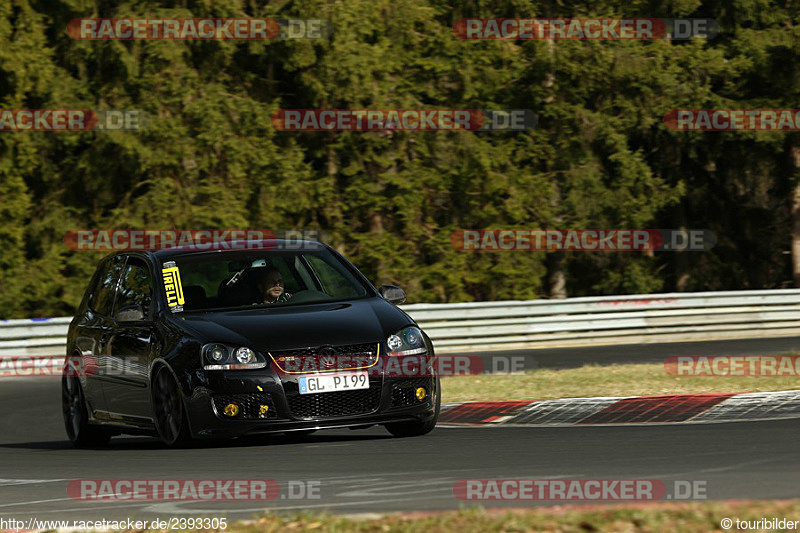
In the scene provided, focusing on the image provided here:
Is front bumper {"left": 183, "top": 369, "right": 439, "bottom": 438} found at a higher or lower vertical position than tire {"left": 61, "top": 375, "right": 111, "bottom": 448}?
higher

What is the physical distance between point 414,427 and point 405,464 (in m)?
1.74

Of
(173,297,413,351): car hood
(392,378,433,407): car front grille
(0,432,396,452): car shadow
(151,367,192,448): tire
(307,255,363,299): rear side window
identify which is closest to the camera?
(173,297,413,351): car hood

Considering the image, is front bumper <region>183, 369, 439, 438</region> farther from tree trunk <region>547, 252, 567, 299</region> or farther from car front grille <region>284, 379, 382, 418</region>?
tree trunk <region>547, 252, 567, 299</region>

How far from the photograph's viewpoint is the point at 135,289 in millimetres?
Answer: 11094

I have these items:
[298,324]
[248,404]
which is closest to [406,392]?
[298,324]

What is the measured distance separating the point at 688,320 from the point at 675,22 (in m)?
8.46

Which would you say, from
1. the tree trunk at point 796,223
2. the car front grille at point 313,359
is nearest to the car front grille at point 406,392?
the car front grille at point 313,359

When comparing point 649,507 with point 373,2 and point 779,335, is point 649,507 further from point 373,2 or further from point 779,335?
point 373,2

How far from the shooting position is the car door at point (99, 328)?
1122 cm

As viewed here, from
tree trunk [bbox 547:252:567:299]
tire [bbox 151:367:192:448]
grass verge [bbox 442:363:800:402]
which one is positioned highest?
tire [bbox 151:367:192:448]

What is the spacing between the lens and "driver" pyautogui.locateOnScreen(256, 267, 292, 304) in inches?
419

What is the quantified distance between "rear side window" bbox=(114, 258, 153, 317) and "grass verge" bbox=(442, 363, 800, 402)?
3.75 m

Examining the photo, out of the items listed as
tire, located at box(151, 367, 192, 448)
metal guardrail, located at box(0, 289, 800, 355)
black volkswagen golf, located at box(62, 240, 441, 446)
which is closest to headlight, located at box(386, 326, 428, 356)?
black volkswagen golf, located at box(62, 240, 441, 446)

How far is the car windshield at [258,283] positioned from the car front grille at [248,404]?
3.70 feet
